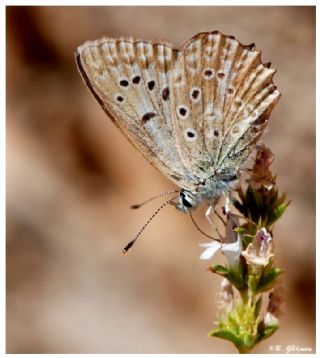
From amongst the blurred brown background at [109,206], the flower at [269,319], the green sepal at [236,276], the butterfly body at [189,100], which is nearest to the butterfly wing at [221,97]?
the butterfly body at [189,100]

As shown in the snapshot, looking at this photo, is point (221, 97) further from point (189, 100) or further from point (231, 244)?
point (231, 244)

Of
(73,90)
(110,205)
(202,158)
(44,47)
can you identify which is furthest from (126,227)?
(202,158)

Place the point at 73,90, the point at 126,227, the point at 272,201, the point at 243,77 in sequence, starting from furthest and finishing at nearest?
the point at 73,90 < the point at 126,227 < the point at 243,77 < the point at 272,201

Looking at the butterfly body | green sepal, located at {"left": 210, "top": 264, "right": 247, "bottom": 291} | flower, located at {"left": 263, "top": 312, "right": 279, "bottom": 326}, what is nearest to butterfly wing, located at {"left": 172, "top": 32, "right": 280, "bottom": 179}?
the butterfly body

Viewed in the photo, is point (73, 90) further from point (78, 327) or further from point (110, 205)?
point (78, 327)

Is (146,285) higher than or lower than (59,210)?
lower

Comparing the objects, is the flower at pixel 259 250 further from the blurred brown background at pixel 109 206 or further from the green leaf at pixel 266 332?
the blurred brown background at pixel 109 206

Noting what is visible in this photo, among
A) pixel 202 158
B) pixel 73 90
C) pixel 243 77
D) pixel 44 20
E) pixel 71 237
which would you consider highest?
pixel 44 20
